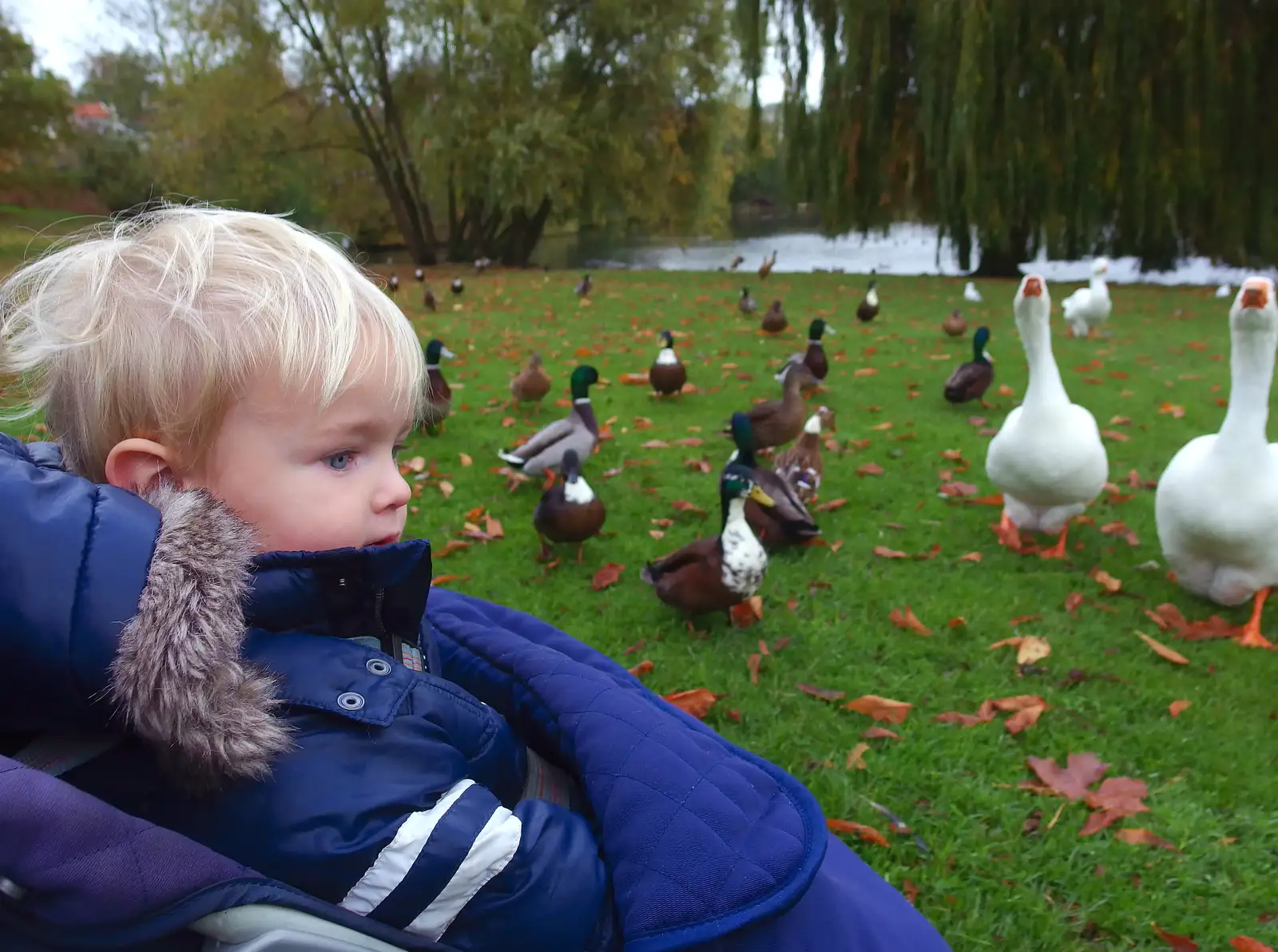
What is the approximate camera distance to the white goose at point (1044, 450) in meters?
3.47

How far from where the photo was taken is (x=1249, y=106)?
377 inches

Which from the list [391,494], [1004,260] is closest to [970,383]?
[391,494]

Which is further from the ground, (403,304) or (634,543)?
(403,304)

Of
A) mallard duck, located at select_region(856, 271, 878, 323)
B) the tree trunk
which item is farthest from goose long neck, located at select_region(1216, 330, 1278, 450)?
the tree trunk

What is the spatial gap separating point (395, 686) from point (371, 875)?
0.20 meters

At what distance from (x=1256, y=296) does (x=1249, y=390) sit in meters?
0.34

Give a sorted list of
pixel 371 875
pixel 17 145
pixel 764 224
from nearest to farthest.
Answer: pixel 371 875
pixel 17 145
pixel 764 224

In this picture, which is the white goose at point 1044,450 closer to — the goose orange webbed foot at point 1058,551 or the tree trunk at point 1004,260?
the goose orange webbed foot at point 1058,551

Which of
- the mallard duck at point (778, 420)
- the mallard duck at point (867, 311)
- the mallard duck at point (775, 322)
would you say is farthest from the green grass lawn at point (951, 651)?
the mallard duck at point (867, 311)

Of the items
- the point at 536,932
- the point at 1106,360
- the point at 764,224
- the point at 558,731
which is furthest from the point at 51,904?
the point at 764,224

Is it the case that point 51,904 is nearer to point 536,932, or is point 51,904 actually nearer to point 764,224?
point 536,932

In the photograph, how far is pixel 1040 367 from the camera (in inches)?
144

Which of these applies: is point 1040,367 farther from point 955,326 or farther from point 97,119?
point 97,119

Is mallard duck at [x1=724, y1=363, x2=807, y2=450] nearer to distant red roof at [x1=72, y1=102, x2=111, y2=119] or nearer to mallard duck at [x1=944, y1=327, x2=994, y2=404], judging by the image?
mallard duck at [x1=944, y1=327, x2=994, y2=404]
